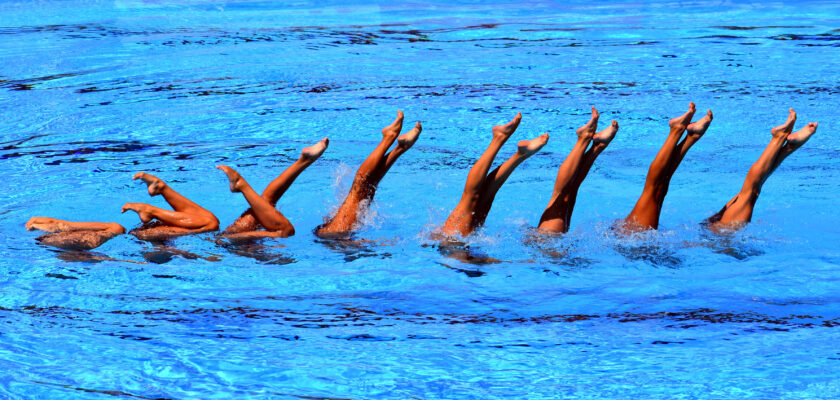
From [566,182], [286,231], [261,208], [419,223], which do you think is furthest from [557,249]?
[261,208]

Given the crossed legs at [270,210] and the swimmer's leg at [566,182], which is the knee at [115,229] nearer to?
the crossed legs at [270,210]

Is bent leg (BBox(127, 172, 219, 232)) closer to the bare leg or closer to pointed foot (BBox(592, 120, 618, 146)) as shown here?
the bare leg

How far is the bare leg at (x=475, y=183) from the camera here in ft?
13.9

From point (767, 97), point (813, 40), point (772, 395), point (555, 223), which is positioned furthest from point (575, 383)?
point (813, 40)

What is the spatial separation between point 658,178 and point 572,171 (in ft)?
1.68

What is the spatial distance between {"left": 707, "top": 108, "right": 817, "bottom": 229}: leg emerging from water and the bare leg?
134cm

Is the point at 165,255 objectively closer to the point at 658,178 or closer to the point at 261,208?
the point at 261,208

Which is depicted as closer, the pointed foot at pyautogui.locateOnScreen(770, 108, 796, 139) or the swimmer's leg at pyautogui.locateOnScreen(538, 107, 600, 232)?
the swimmer's leg at pyautogui.locateOnScreen(538, 107, 600, 232)

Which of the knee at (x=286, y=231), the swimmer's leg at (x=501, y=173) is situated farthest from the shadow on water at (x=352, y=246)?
the swimmer's leg at (x=501, y=173)

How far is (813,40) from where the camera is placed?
11.3 meters

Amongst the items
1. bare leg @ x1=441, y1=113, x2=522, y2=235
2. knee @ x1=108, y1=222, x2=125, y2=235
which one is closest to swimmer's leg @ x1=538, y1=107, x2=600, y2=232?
bare leg @ x1=441, y1=113, x2=522, y2=235

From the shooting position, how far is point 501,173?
430 cm

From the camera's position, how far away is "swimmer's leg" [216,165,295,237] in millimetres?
4352

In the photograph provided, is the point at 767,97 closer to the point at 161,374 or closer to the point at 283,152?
the point at 283,152
